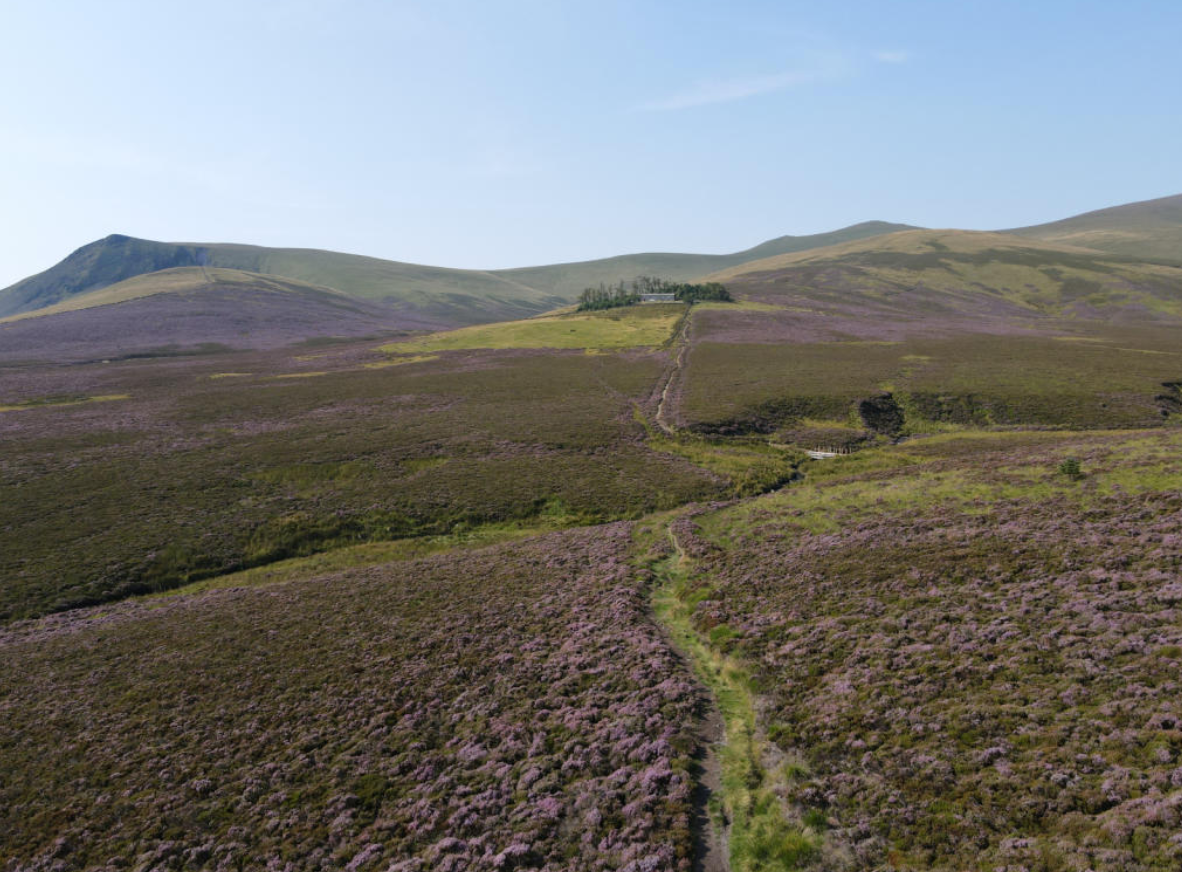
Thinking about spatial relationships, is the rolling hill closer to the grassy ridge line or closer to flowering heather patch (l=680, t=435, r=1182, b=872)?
the grassy ridge line

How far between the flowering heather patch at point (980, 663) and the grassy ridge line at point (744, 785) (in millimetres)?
612

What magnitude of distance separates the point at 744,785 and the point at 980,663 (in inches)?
371

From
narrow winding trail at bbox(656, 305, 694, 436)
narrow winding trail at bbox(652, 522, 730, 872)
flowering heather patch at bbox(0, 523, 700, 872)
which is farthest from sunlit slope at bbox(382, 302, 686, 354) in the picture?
flowering heather patch at bbox(0, 523, 700, 872)

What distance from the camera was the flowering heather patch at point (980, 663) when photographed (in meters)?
13.2

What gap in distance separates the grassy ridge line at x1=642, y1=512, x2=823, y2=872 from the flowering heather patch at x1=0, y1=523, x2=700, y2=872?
3.99ft

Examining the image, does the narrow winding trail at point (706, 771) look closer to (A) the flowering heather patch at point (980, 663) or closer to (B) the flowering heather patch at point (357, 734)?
A: (B) the flowering heather patch at point (357, 734)

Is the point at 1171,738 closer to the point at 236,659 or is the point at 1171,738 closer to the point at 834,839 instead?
the point at 834,839

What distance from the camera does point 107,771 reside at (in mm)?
20547

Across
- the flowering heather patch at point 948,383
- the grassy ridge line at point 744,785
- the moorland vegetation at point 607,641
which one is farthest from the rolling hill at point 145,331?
the grassy ridge line at point 744,785

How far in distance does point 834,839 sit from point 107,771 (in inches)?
967

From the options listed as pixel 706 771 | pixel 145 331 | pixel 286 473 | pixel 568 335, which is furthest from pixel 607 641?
pixel 145 331

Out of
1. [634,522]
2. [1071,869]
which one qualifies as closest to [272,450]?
[634,522]

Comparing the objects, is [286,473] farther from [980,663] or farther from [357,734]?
[980,663]

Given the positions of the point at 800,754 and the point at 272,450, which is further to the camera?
the point at 272,450
